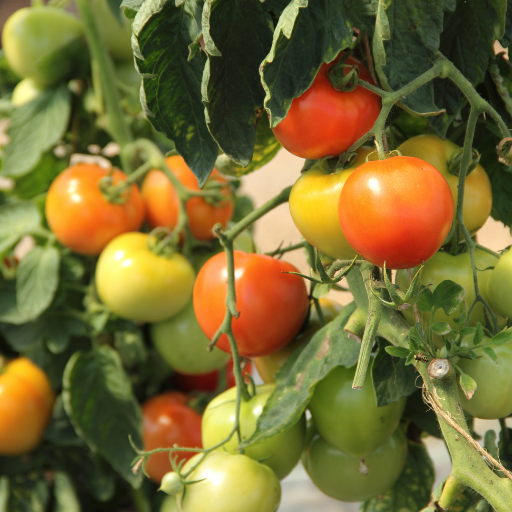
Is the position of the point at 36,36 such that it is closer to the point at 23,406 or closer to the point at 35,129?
the point at 35,129

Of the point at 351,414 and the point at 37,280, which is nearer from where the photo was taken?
the point at 351,414

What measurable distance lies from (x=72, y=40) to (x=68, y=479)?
558 millimetres

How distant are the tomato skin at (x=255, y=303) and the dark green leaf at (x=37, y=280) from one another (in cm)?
32

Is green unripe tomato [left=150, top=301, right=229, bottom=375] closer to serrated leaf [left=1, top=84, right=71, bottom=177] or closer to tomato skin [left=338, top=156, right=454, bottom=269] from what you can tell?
serrated leaf [left=1, top=84, right=71, bottom=177]

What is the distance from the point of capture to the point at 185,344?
647 millimetres

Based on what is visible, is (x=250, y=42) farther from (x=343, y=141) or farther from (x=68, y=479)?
(x=68, y=479)

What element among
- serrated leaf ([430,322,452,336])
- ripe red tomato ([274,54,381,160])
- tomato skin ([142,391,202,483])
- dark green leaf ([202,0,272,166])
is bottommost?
tomato skin ([142,391,202,483])

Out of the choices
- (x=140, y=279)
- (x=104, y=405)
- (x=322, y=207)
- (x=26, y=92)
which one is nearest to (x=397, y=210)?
(x=322, y=207)

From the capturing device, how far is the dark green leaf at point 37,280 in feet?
2.09

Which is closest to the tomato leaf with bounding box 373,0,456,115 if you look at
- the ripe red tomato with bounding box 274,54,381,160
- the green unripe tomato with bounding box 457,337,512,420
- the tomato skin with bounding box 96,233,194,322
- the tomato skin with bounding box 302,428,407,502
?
the ripe red tomato with bounding box 274,54,381,160

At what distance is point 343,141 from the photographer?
0.27 m

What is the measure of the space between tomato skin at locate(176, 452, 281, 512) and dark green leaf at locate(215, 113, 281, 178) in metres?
0.19

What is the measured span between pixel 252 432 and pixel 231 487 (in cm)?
4

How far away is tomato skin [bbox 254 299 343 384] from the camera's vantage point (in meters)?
0.40
